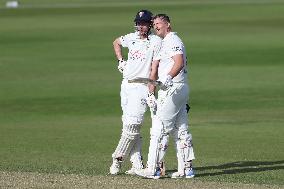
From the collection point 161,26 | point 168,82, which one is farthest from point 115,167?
point 161,26

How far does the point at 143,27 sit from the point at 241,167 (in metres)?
2.81

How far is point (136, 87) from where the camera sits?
14.8 metres

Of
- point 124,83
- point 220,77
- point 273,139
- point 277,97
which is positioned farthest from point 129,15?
point 124,83

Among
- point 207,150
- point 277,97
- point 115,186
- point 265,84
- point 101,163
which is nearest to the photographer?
Result: point 115,186

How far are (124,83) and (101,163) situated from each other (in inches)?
82.4

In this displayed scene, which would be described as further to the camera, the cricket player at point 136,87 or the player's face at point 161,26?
the cricket player at point 136,87

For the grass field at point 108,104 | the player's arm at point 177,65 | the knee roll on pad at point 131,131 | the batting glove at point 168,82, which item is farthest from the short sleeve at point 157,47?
the grass field at point 108,104

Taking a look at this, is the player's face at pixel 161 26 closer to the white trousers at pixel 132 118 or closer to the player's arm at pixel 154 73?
the player's arm at pixel 154 73

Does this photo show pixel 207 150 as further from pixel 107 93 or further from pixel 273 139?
pixel 107 93

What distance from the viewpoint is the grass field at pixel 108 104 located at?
15.6 meters

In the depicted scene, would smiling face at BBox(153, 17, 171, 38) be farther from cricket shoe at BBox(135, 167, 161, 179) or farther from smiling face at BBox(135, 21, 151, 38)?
cricket shoe at BBox(135, 167, 161, 179)

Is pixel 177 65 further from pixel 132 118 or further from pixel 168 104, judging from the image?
pixel 132 118

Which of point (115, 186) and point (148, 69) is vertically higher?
point (148, 69)

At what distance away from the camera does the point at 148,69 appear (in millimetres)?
14820
